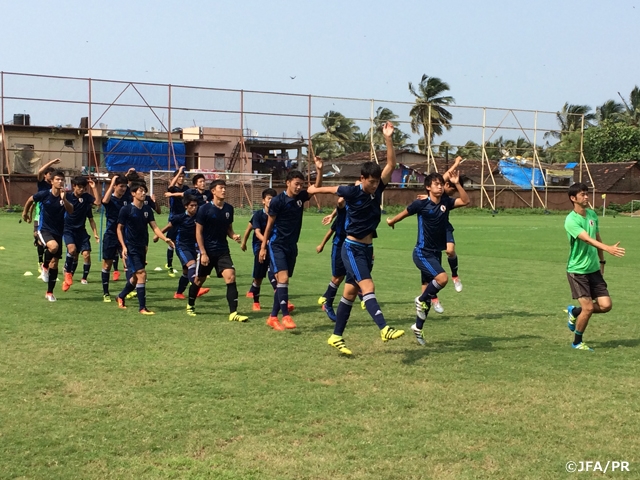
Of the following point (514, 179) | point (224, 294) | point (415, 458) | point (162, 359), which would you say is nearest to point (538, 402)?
point (415, 458)

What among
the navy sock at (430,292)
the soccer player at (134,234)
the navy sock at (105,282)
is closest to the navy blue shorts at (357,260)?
the navy sock at (430,292)

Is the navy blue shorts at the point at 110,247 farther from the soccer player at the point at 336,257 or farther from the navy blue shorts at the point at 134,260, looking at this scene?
the soccer player at the point at 336,257

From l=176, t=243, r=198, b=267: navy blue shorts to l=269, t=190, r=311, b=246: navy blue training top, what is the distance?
2030 mm

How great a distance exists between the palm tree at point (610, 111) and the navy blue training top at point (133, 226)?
82.5 meters

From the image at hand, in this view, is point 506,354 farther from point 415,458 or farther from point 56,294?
point 56,294

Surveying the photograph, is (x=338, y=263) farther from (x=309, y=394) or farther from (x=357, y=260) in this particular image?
(x=309, y=394)

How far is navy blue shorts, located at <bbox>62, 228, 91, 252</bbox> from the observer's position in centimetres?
1354

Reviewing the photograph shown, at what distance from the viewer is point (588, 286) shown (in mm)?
8523

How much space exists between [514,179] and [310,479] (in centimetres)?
5482

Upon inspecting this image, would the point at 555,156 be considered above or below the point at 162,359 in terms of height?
above

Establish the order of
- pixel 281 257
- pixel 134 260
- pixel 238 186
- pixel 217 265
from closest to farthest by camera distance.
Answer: pixel 281 257
pixel 217 265
pixel 134 260
pixel 238 186

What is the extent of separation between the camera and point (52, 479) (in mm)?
4656

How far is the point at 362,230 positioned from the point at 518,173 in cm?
5128

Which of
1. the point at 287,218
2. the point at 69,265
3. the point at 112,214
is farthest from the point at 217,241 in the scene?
the point at 69,265
